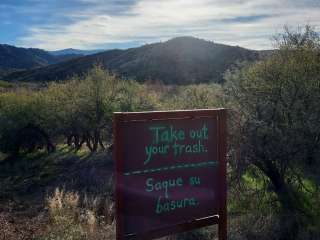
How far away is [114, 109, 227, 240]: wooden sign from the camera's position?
203 inches

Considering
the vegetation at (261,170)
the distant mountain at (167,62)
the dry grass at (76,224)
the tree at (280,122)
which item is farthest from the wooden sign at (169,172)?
the distant mountain at (167,62)

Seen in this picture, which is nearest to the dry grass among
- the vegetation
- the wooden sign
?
the vegetation

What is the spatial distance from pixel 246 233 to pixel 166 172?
2.85 metres

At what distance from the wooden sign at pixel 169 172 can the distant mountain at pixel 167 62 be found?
264ft

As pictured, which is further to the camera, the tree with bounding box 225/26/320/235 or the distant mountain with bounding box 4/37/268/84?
the distant mountain with bounding box 4/37/268/84

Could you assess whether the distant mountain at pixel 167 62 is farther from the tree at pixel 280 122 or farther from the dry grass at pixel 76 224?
the dry grass at pixel 76 224

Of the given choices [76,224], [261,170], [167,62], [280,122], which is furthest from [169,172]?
[167,62]

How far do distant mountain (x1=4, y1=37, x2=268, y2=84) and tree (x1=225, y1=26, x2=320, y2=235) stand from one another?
246 ft

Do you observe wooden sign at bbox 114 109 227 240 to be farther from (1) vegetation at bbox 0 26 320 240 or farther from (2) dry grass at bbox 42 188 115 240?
(2) dry grass at bbox 42 188 115 240

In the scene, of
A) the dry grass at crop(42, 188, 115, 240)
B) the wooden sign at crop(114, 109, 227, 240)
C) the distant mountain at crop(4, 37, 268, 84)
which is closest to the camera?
the wooden sign at crop(114, 109, 227, 240)

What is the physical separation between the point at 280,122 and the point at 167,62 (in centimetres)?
10098

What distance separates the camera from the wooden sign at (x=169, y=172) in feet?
16.9

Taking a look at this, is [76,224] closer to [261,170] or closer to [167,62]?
[261,170]

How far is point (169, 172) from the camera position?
554 cm
